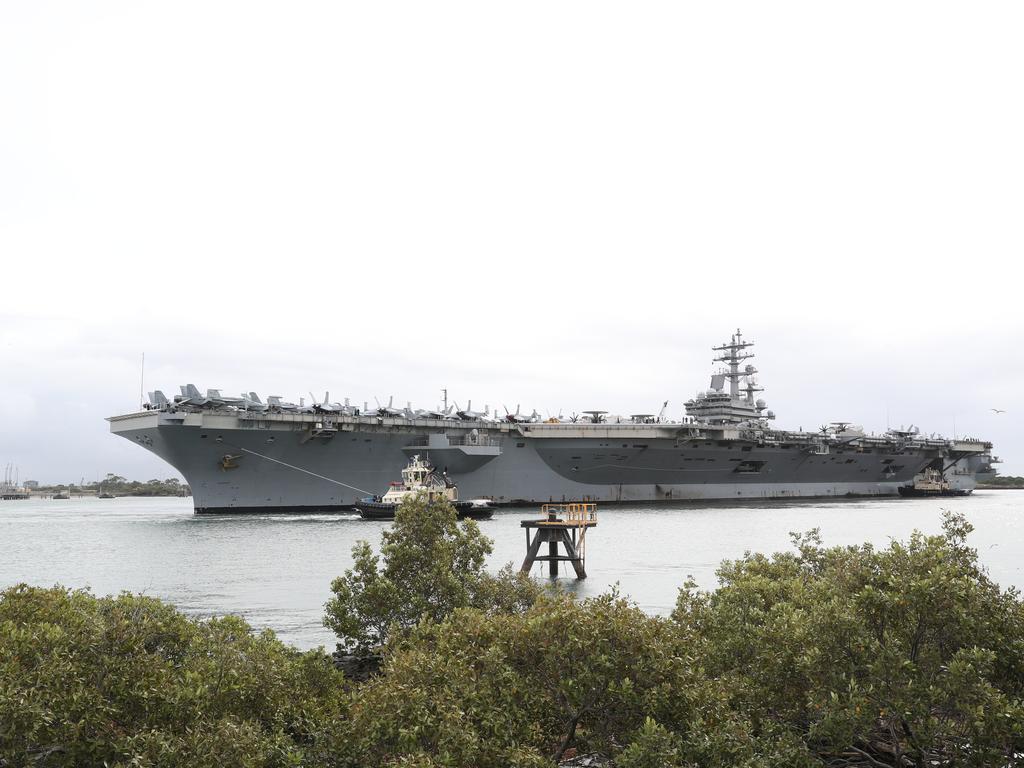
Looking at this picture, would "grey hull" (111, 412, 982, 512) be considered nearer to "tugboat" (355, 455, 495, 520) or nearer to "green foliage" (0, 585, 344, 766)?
"tugboat" (355, 455, 495, 520)

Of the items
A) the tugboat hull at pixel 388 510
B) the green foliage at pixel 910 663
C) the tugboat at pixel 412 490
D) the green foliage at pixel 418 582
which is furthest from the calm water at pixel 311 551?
the green foliage at pixel 910 663

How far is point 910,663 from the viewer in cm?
505

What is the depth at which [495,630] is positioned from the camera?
5.93 metres

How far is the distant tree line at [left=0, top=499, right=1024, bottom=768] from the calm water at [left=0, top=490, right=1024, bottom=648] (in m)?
4.31

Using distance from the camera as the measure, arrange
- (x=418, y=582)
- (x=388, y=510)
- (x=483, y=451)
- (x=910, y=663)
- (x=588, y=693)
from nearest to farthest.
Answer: (x=910, y=663) < (x=588, y=693) < (x=418, y=582) < (x=388, y=510) < (x=483, y=451)

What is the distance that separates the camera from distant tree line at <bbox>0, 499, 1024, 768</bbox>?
4.98 m

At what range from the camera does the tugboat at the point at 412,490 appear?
1319 inches

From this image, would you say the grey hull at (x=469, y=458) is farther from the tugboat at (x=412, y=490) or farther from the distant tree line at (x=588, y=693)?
the distant tree line at (x=588, y=693)

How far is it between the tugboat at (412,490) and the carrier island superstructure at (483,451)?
1887 millimetres

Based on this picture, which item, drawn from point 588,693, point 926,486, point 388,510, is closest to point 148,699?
point 588,693

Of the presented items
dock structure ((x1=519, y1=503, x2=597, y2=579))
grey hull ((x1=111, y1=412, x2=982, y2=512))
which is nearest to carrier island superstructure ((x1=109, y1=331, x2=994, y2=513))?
grey hull ((x1=111, y1=412, x2=982, y2=512))

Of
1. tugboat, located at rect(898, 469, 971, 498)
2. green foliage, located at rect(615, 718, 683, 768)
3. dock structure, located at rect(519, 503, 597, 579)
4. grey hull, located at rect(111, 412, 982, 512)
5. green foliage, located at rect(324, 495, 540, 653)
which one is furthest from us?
tugboat, located at rect(898, 469, 971, 498)

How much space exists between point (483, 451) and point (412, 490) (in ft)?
18.3

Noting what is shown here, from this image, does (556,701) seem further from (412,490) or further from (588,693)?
(412,490)
